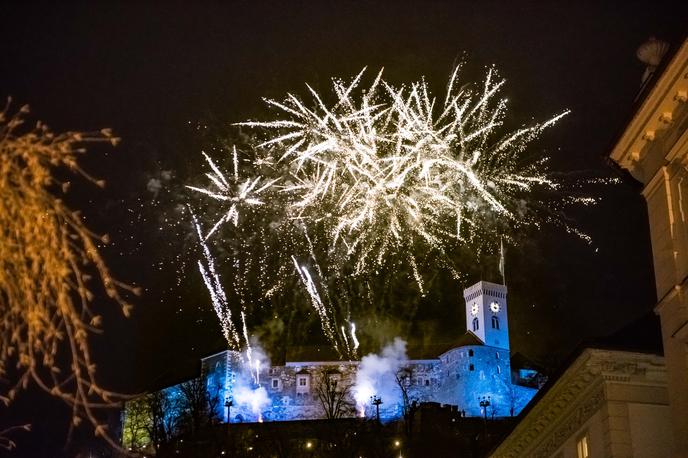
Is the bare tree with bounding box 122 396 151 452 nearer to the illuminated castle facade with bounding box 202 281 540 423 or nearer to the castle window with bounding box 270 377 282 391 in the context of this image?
the illuminated castle facade with bounding box 202 281 540 423

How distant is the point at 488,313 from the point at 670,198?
339ft

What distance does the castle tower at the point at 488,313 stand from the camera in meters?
117

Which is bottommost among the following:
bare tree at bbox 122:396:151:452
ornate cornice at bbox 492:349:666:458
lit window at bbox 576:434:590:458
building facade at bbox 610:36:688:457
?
lit window at bbox 576:434:590:458

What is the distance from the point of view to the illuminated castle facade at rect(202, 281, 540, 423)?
10912cm

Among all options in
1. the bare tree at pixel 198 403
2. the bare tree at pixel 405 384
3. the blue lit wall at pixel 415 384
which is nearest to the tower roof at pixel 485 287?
the blue lit wall at pixel 415 384

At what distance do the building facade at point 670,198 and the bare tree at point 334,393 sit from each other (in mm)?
92477

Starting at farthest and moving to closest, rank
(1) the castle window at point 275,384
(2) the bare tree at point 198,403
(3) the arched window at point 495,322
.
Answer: (3) the arched window at point 495,322 → (1) the castle window at point 275,384 → (2) the bare tree at point 198,403

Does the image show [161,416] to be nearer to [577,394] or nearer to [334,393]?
[334,393]

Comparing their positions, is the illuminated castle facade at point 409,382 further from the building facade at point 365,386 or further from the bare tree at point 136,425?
the bare tree at point 136,425

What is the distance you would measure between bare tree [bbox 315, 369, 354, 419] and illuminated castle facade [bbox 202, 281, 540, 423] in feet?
0.36

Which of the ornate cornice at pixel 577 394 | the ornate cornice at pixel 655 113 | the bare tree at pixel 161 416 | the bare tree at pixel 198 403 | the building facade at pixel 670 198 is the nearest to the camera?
the ornate cornice at pixel 655 113

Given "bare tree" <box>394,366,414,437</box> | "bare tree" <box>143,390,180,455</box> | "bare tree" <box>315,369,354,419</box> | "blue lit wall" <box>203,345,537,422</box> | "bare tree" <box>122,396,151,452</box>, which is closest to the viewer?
"bare tree" <box>143,390,180,455</box>

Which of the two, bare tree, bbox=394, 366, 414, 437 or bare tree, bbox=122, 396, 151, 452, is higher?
bare tree, bbox=394, 366, 414, 437


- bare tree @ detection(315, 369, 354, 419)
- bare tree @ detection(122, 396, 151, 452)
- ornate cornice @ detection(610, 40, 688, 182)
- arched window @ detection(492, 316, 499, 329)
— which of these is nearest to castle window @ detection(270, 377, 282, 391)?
bare tree @ detection(315, 369, 354, 419)
